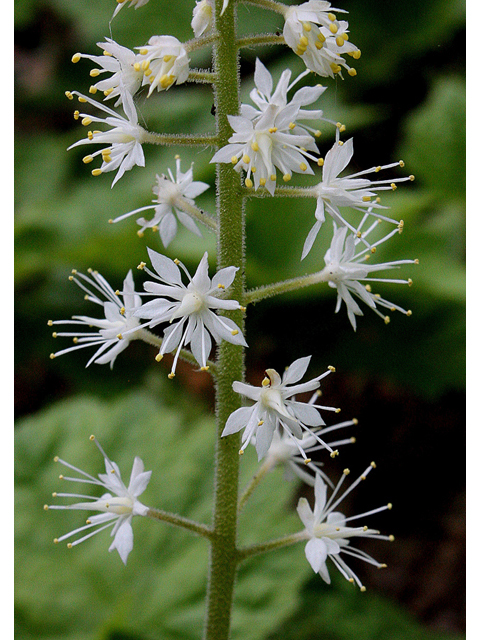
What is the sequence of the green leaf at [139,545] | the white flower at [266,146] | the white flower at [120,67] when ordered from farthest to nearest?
the green leaf at [139,545], the white flower at [120,67], the white flower at [266,146]

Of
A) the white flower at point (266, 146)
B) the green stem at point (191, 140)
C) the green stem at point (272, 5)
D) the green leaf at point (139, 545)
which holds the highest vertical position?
the green stem at point (272, 5)

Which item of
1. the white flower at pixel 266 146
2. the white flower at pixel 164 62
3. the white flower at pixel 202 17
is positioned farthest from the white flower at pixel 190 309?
the white flower at pixel 202 17

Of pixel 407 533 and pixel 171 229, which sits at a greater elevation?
pixel 171 229

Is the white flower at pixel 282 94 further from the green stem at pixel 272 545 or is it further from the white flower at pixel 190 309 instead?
the green stem at pixel 272 545

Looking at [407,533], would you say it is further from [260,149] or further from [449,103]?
[260,149]

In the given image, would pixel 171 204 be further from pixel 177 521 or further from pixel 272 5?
pixel 177 521

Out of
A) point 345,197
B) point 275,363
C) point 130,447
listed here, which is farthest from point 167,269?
point 275,363
